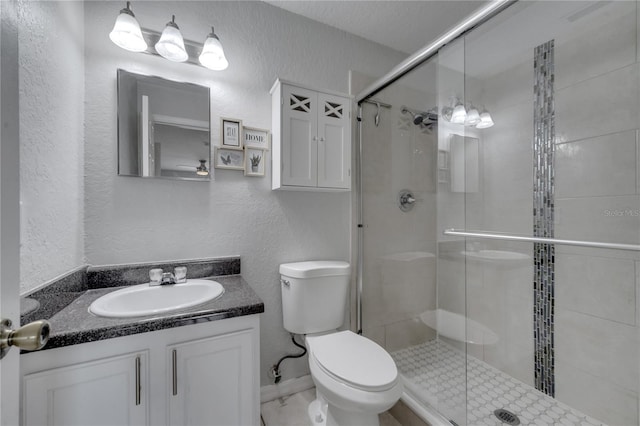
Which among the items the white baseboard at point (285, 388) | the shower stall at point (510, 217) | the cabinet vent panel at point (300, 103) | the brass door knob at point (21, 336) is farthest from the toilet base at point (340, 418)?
the cabinet vent panel at point (300, 103)

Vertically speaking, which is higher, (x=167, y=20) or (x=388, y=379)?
(x=167, y=20)

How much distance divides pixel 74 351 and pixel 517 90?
2.23 m

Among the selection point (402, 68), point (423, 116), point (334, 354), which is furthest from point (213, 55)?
point (334, 354)

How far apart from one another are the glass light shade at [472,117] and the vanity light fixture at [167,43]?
140 cm

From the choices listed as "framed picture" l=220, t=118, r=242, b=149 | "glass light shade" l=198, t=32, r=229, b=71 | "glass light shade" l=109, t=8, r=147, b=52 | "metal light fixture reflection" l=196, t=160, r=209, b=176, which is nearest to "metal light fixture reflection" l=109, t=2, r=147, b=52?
"glass light shade" l=109, t=8, r=147, b=52

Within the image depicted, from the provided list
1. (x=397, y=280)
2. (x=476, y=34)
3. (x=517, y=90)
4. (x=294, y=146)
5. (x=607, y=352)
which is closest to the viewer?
(x=607, y=352)

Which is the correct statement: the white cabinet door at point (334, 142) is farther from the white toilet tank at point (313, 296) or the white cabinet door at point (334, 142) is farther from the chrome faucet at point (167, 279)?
the chrome faucet at point (167, 279)

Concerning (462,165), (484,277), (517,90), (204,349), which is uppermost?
(517,90)

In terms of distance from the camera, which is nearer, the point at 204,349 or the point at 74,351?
the point at 74,351

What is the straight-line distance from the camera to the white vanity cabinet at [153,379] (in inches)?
30.5

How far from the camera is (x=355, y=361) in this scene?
3.75 ft

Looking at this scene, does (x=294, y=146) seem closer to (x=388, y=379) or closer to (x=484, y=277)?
(x=388, y=379)

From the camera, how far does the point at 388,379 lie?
1.03m

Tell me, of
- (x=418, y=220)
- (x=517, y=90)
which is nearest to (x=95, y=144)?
(x=418, y=220)
